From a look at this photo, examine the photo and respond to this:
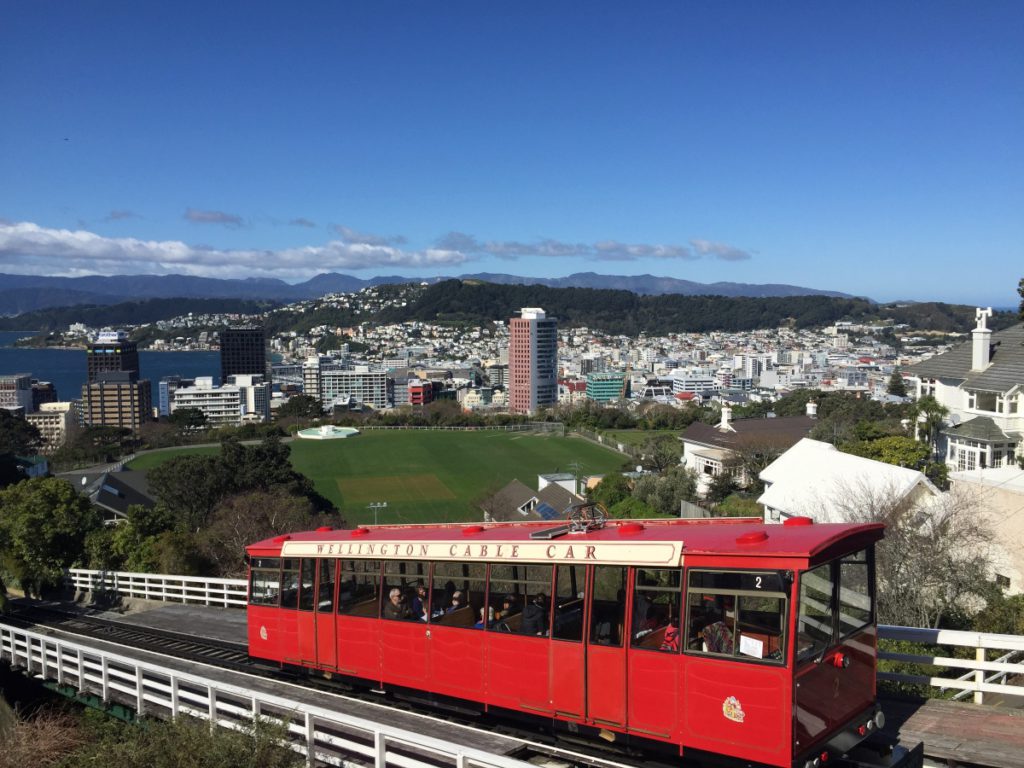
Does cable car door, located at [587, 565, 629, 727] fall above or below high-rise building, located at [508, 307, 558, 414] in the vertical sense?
above

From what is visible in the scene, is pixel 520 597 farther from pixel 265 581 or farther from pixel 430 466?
pixel 430 466

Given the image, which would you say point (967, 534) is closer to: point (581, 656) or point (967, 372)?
point (581, 656)

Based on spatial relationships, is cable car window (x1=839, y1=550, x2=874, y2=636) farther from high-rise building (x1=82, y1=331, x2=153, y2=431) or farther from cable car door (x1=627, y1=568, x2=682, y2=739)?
high-rise building (x1=82, y1=331, x2=153, y2=431)

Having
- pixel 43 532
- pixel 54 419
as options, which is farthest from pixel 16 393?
pixel 43 532

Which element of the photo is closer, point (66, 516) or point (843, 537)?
point (843, 537)

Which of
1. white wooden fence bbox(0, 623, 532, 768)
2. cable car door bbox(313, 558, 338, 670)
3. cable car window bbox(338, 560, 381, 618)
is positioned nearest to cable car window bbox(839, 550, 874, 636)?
white wooden fence bbox(0, 623, 532, 768)

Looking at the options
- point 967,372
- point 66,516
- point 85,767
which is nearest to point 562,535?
point 85,767
